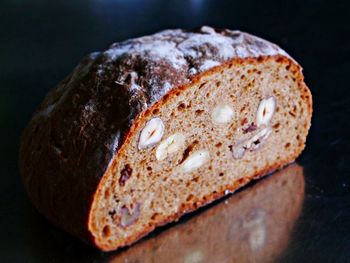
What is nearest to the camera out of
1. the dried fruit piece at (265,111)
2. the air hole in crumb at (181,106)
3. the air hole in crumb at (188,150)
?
the air hole in crumb at (181,106)

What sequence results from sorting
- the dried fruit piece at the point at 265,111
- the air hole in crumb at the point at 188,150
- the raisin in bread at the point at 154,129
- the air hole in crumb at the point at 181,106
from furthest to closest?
the dried fruit piece at the point at 265,111 → the air hole in crumb at the point at 188,150 → the air hole in crumb at the point at 181,106 → the raisin in bread at the point at 154,129

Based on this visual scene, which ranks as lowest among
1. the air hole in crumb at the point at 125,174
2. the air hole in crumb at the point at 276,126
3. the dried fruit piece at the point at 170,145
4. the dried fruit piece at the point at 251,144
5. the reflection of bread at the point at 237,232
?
the reflection of bread at the point at 237,232

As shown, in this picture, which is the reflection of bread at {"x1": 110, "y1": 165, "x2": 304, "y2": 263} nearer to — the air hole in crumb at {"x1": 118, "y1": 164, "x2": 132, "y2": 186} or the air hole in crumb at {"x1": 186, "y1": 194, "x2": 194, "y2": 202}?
the air hole in crumb at {"x1": 186, "y1": 194, "x2": 194, "y2": 202}

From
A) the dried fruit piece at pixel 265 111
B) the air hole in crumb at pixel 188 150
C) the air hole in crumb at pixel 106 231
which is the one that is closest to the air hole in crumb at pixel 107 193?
the air hole in crumb at pixel 106 231

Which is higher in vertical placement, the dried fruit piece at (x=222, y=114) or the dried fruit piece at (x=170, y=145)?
the dried fruit piece at (x=222, y=114)

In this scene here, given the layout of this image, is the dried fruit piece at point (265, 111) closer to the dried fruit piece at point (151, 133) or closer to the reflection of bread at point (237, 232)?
the reflection of bread at point (237, 232)

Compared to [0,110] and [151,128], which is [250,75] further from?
[0,110]

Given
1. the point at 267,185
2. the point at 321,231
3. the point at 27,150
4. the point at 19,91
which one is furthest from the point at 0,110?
the point at 321,231

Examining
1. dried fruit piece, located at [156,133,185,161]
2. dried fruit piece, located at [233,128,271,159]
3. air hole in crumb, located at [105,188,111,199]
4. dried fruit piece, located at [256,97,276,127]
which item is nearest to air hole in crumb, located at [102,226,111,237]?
air hole in crumb, located at [105,188,111,199]
